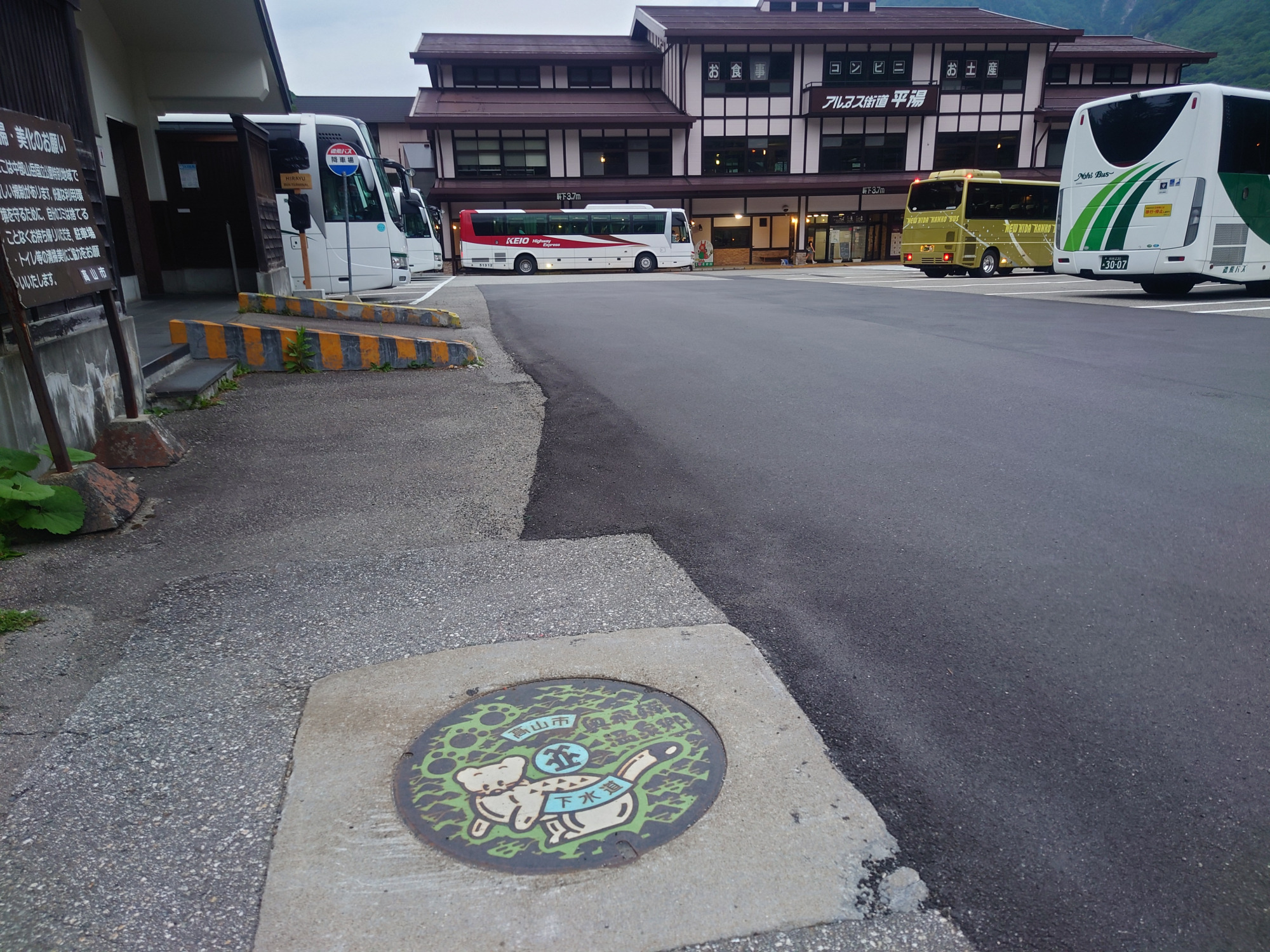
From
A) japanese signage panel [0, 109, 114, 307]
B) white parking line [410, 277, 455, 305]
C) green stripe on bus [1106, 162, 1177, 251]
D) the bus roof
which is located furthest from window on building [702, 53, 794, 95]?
japanese signage panel [0, 109, 114, 307]

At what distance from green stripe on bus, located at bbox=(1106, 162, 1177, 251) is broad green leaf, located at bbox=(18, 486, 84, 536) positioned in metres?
16.4

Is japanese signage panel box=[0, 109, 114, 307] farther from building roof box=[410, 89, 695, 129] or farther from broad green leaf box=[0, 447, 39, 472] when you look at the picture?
building roof box=[410, 89, 695, 129]

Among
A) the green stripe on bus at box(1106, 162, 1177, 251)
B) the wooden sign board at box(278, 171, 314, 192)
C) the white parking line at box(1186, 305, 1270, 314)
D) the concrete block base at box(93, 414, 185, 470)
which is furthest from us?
the wooden sign board at box(278, 171, 314, 192)

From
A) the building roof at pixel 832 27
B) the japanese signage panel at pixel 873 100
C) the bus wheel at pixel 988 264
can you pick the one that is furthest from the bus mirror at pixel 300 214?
the japanese signage panel at pixel 873 100

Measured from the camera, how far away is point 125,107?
46.2 feet

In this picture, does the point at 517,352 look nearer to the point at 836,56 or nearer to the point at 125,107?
the point at 125,107

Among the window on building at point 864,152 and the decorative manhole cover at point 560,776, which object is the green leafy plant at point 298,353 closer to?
the decorative manhole cover at point 560,776

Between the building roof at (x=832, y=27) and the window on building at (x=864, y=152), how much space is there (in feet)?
14.6

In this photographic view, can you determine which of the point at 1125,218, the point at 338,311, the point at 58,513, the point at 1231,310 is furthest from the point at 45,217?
the point at 1125,218

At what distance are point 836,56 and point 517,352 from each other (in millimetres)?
37469

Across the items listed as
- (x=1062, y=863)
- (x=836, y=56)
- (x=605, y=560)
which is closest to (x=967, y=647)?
(x=1062, y=863)

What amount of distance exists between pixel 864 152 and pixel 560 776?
44296 mm

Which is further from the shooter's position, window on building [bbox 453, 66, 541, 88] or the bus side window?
window on building [bbox 453, 66, 541, 88]

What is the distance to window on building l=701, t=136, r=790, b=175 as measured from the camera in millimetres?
40719
